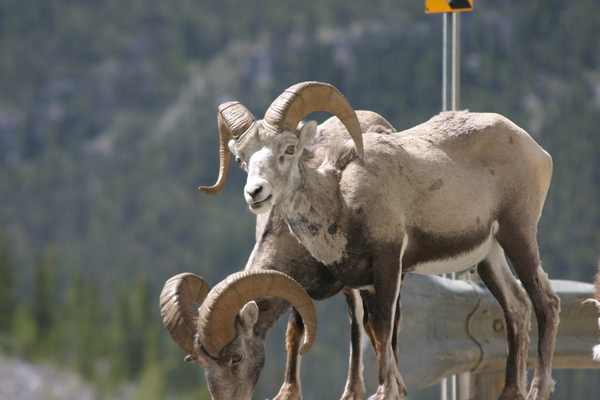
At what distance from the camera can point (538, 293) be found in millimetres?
6574

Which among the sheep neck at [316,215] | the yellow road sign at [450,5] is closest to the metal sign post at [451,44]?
the yellow road sign at [450,5]

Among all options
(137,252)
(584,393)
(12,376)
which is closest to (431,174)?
(12,376)

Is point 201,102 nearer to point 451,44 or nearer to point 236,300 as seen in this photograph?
point 451,44

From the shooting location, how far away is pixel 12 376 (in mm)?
40531

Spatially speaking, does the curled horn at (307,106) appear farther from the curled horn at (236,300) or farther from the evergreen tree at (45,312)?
the evergreen tree at (45,312)

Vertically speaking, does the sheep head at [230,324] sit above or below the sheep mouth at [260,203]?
below

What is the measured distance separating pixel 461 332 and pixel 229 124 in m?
3.73

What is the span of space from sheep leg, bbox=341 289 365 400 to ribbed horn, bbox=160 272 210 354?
53.6 inches

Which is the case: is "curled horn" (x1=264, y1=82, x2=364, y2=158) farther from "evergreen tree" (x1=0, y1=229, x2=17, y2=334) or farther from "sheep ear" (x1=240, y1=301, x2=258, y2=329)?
"evergreen tree" (x1=0, y1=229, x2=17, y2=334)

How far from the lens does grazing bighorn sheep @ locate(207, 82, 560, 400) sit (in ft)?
18.7

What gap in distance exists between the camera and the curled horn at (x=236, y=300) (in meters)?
5.80

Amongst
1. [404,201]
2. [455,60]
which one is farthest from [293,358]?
[455,60]

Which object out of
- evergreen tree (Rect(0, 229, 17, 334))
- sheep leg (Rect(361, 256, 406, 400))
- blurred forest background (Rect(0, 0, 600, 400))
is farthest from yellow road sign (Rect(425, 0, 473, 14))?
blurred forest background (Rect(0, 0, 600, 400))

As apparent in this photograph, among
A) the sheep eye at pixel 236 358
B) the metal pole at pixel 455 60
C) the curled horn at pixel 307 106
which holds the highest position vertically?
the metal pole at pixel 455 60
